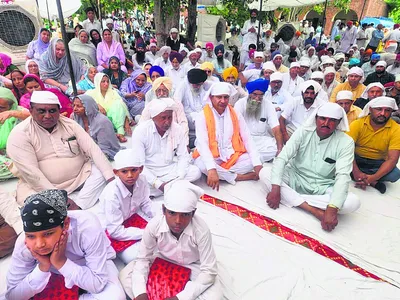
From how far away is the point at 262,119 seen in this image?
394cm

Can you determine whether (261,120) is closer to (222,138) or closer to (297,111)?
(297,111)

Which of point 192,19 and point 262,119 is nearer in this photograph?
point 262,119

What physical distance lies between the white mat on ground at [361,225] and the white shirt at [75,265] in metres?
1.69

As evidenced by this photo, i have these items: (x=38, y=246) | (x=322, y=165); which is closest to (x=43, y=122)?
(x=38, y=246)

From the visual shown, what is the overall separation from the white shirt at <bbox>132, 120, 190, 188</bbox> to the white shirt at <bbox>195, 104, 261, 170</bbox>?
0.23 meters

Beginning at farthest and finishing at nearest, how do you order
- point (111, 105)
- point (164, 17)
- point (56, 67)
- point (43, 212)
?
point (164, 17)
point (56, 67)
point (111, 105)
point (43, 212)

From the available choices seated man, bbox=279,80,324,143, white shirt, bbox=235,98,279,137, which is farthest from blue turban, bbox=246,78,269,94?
seated man, bbox=279,80,324,143

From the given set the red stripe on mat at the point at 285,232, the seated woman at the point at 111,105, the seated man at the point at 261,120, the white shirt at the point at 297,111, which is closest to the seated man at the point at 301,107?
the white shirt at the point at 297,111

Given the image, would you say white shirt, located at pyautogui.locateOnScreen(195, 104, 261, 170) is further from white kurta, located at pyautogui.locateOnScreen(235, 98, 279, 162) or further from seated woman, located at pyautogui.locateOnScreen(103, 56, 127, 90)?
seated woman, located at pyautogui.locateOnScreen(103, 56, 127, 90)

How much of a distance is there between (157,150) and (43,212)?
5.80 feet

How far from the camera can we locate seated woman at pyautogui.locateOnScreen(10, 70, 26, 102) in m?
3.88

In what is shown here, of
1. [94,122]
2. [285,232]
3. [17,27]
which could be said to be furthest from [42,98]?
[17,27]

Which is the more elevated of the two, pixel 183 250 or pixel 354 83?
pixel 354 83

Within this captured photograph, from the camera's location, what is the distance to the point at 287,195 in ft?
9.33
